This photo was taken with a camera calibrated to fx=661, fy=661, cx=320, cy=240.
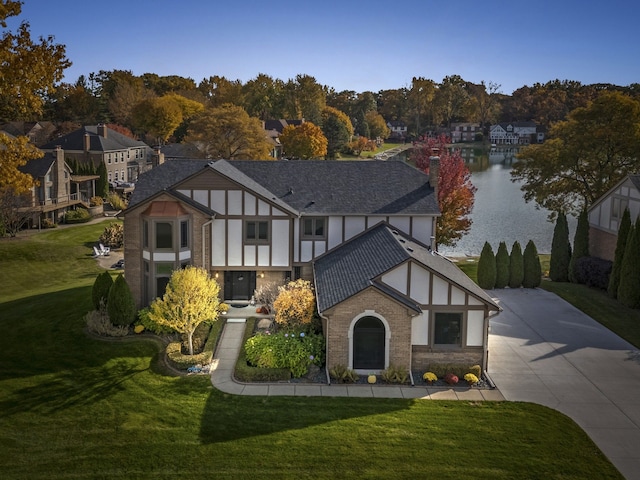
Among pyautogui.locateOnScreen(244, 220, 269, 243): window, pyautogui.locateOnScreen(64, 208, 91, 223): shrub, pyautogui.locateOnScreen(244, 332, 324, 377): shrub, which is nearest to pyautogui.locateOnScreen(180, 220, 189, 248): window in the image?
pyautogui.locateOnScreen(244, 220, 269, 243): window

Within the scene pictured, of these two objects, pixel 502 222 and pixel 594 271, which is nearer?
pixel 594 271

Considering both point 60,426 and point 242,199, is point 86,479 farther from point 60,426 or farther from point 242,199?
point 242,199

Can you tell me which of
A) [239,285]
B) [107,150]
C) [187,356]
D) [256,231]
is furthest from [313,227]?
[107,150]

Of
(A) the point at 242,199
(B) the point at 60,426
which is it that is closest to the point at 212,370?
(B) the point at 60,426

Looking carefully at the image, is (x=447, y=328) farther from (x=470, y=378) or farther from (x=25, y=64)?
(x=25, y=64)

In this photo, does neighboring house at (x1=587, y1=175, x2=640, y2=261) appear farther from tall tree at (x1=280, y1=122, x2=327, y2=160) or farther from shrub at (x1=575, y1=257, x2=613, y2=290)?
tall tree at (x1=280, y1=122, x2=327, y2=160)

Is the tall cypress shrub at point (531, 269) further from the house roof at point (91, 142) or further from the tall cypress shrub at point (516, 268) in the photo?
the house roof at point (91, 142)

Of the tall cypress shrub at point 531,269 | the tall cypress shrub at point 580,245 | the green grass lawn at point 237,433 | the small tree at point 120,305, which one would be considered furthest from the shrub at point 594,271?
the small tree at point 120,305
